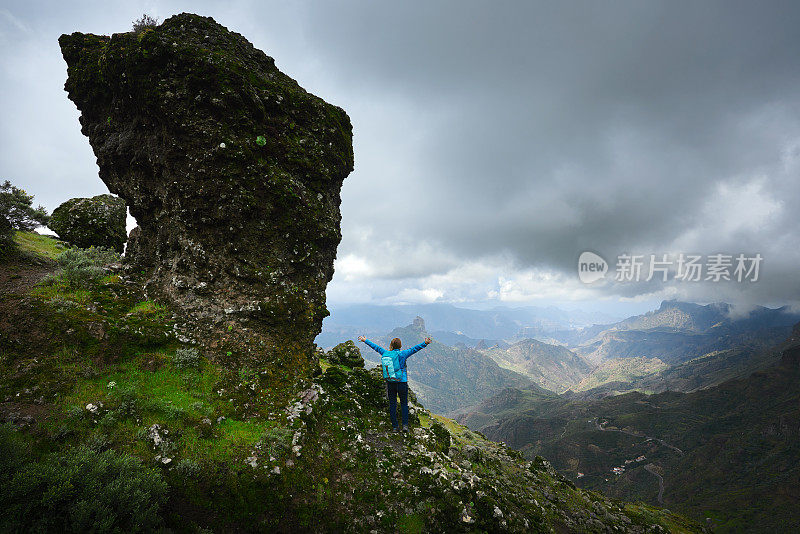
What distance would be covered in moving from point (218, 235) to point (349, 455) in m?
10.6

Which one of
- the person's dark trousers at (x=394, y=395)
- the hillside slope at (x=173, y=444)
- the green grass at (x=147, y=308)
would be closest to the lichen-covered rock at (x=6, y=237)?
the hillside slope at (x=173, y=444)

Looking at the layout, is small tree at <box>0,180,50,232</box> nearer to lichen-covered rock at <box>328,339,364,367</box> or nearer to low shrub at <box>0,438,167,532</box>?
low shrub at <box>0,438,167,532</box>

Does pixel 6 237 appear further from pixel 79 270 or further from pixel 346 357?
pixel 346 357

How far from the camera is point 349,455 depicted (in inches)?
434

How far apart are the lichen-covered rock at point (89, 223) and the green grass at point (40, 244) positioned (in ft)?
3.27

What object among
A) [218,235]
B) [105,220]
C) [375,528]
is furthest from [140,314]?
[105,220]

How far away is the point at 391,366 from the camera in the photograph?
12.8m

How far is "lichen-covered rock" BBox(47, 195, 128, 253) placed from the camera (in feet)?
66.4

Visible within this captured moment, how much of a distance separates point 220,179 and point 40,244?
584 inches

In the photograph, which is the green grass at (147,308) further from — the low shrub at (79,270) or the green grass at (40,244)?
the green grass at (40,244)

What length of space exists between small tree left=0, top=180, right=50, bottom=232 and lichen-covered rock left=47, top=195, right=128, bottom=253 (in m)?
1.95

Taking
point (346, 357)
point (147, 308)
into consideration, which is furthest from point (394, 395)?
point (147, 308)

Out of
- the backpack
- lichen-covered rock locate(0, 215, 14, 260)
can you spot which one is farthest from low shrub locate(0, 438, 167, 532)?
lichen-covered rock locate(0, 215, 14, 260)

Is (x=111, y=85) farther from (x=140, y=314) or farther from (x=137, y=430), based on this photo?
(x=137, y=430)
